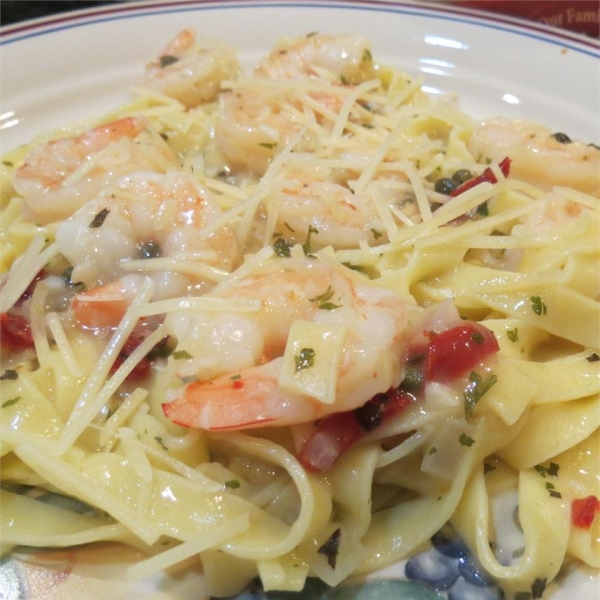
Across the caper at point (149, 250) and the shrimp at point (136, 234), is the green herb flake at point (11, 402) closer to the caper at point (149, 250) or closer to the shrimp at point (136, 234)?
the shrimp at point (136, 234)

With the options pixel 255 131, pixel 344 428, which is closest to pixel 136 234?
pixel 255 131

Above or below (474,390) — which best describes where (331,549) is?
below

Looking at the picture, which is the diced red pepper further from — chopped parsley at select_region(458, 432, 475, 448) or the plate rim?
the plate rim

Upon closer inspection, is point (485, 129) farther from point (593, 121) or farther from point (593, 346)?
point (593, 346)

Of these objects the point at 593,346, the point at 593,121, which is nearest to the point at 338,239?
the point at 593,346

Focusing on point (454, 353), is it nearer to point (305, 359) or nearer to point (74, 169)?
point (305, 359)

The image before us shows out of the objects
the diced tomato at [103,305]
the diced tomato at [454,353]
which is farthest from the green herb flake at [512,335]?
the diced tomato at [103,305]
